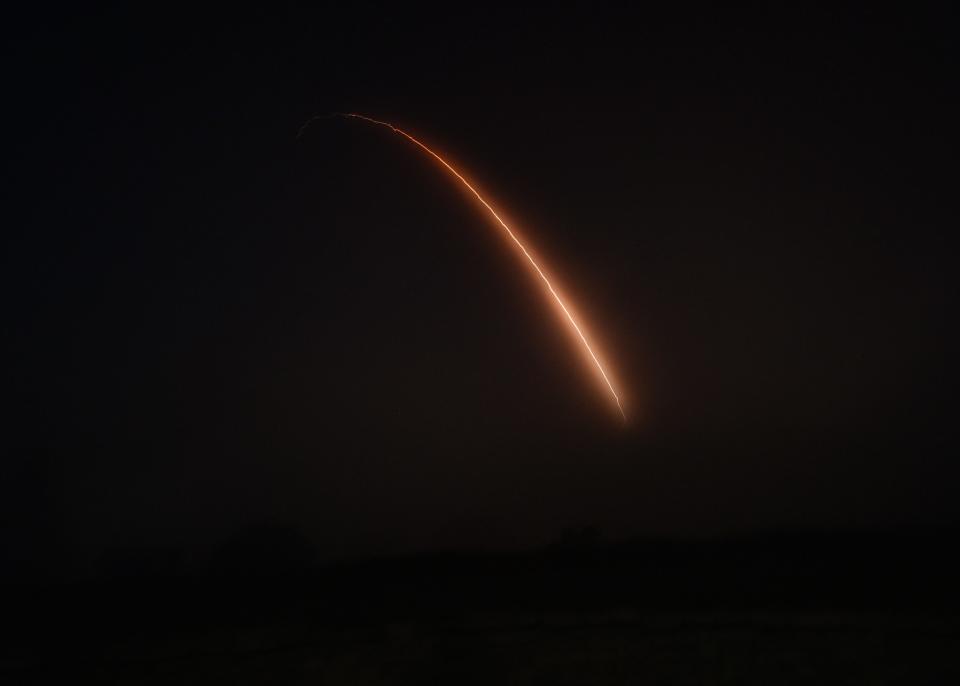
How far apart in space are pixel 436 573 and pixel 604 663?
4.72 feet

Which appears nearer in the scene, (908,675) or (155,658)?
(908,675)

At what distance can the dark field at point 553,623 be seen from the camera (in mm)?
5656

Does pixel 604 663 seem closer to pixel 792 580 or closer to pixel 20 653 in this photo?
pixel 792 580

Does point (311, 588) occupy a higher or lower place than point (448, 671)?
higher

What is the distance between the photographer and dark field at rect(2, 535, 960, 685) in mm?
5656

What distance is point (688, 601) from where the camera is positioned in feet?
19.7

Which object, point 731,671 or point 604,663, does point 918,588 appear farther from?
point 604,663

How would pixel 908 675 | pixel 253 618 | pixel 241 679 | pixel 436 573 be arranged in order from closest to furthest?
pixel 908 675
pixel 241 679
pixel 253 618
pixel 436 573

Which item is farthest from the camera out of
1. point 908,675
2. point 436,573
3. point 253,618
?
point 436,573

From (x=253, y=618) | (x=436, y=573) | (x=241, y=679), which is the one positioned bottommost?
(x=241, y=679)

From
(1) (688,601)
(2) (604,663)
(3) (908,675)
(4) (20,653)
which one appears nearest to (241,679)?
(4) (20,653)

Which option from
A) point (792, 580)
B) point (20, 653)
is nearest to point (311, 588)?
point (20, 653)

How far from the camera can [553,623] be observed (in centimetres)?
586

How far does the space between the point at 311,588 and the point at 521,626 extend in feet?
5.41
